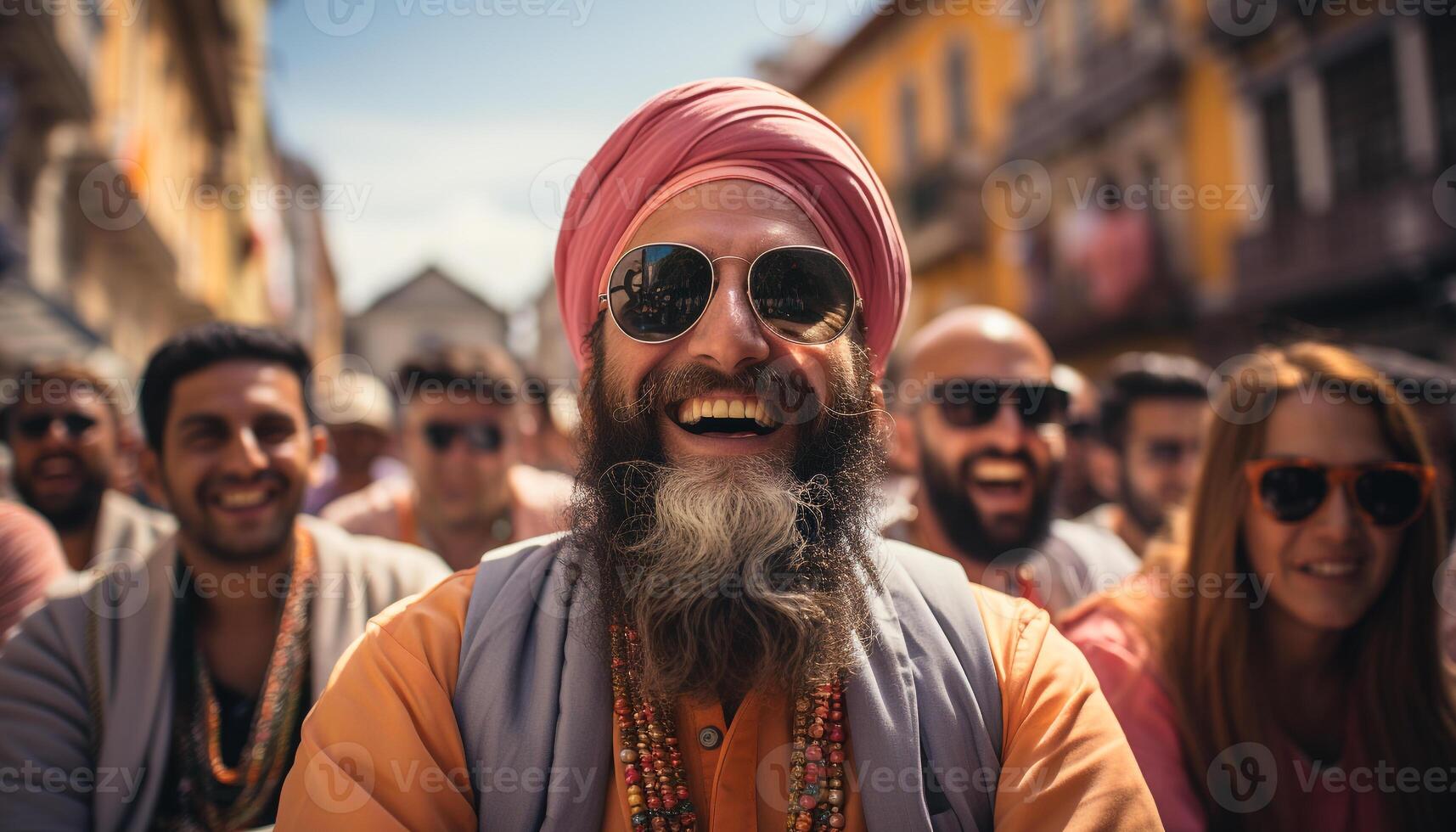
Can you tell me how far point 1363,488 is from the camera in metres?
2.56

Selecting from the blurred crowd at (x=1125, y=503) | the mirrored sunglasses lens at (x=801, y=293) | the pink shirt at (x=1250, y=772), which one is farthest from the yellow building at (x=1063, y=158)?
the mirrored sunglasses lens at (x=801, y=293)

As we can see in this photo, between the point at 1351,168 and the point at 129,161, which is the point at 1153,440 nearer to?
the point at 1351,168

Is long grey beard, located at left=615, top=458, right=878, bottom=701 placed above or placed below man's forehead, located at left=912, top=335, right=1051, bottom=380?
below

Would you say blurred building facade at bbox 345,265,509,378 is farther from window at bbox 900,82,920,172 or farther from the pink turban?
the pink turban

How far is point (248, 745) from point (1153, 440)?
426 cm

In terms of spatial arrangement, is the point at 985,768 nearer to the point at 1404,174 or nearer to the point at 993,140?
the point at 1404,174

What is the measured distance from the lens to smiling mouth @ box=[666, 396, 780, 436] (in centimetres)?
194

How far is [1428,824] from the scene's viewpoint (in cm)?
245

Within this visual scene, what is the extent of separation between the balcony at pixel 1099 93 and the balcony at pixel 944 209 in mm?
1332

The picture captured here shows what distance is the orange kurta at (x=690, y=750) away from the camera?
5.34 feet

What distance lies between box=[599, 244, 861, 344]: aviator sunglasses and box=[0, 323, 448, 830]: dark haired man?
178 centimetres

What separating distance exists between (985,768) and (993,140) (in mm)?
20153

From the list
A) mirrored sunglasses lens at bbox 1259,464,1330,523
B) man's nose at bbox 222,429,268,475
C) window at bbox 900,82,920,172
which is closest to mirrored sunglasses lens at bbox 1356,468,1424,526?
mirrored sunglasses lens at bbox 1259,464,1330,523

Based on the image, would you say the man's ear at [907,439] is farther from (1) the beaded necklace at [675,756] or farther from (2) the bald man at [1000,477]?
(1) the beaded necklace at [675,756]
